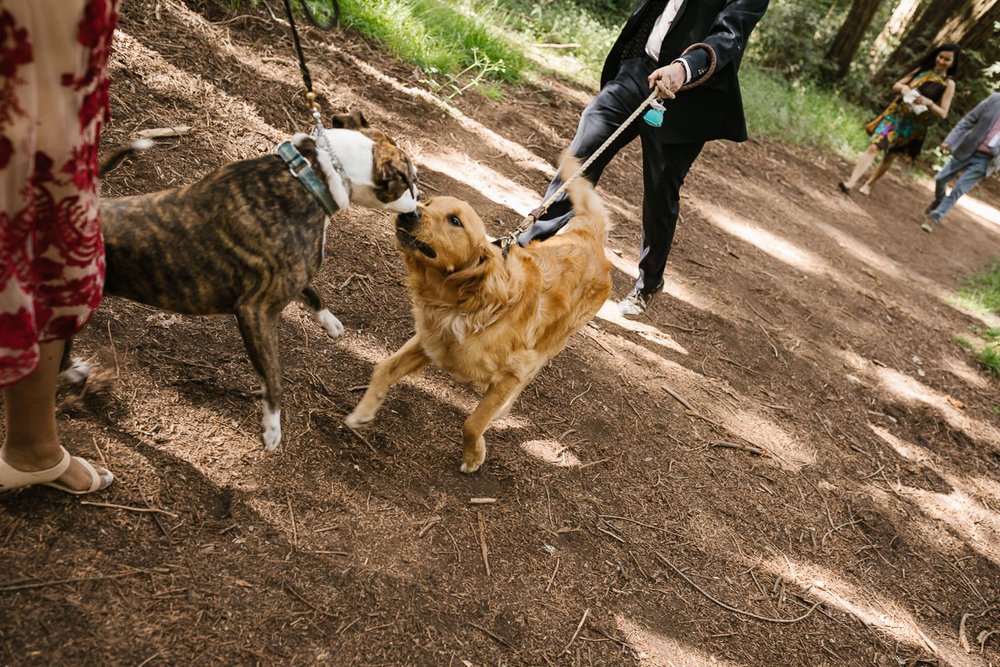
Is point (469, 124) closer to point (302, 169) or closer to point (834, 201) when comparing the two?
point (302, 169)

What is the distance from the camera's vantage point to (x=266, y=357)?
2.66m

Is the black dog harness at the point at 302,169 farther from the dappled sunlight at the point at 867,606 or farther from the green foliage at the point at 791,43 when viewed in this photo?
the green foliage at the point at 791,43

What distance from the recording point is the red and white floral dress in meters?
1.33

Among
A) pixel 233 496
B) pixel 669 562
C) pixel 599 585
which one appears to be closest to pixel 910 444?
pixel 669 562

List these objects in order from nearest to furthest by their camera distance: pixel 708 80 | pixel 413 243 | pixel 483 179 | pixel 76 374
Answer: pixel 76 374 < pixel 413 243 < pixel 708 80 < pixel 483 179

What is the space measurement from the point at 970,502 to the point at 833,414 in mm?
1080

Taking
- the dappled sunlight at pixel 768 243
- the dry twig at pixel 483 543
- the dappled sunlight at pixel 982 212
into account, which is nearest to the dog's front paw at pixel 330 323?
the dry twig at pixel 483 543

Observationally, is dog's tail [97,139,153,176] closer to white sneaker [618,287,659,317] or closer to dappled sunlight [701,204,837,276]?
white sneaker [618,287,659,317]

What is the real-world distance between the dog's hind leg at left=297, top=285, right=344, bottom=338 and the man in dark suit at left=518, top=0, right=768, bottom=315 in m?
1.78

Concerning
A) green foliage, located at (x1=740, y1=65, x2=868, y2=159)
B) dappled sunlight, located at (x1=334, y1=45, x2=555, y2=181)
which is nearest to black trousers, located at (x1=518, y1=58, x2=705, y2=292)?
dappled sunlight, located at (x1=334, y1=45, x2=555, y2=181)

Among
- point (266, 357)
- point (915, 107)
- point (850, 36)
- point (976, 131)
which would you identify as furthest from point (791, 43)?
point (266, 357)

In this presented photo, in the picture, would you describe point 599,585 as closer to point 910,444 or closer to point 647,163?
point 647,163

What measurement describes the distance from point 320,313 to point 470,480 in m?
1.27

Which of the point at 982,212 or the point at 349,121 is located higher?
the point at 349,121
